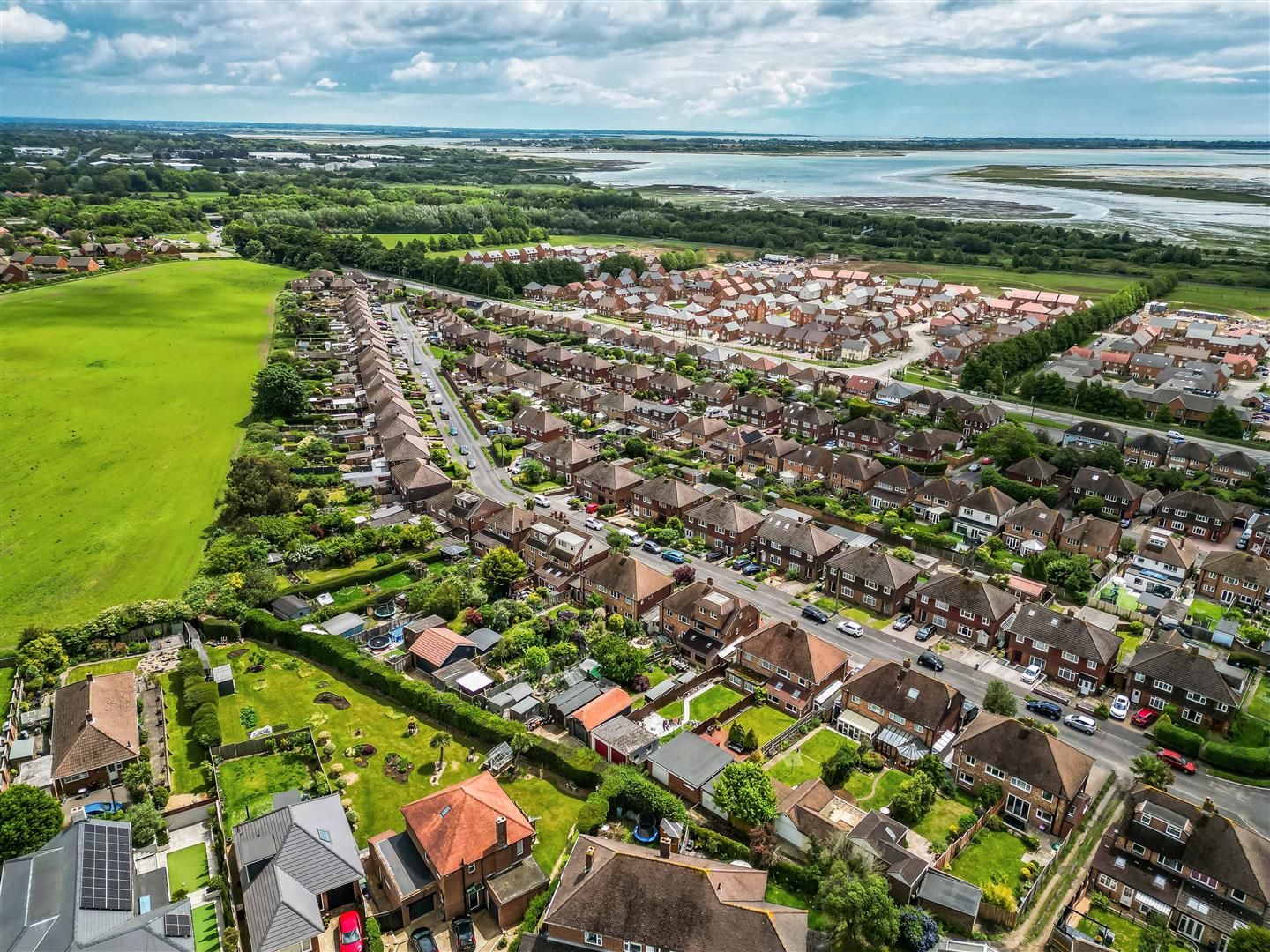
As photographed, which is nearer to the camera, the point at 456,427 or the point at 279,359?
the point at 456,427

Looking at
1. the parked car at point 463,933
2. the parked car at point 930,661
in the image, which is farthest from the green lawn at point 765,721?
the parked car at point 463,933

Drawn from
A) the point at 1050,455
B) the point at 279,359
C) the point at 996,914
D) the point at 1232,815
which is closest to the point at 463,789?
the point at 996,914

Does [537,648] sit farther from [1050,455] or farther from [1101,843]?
[1050,455]

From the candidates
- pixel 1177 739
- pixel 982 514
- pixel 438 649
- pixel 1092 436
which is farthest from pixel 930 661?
pixel 1092 436

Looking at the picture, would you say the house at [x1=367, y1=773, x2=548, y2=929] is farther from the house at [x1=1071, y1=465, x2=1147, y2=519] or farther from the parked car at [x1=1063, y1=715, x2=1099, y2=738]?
the house at [x1=1071, y1=465, x2=1147, y2=519]

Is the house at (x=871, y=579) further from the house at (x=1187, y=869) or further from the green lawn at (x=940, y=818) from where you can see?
the house at (x=1187, y=869)

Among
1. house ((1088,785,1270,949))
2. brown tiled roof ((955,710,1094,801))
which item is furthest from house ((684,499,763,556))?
house ((1088,785,1270,949))
